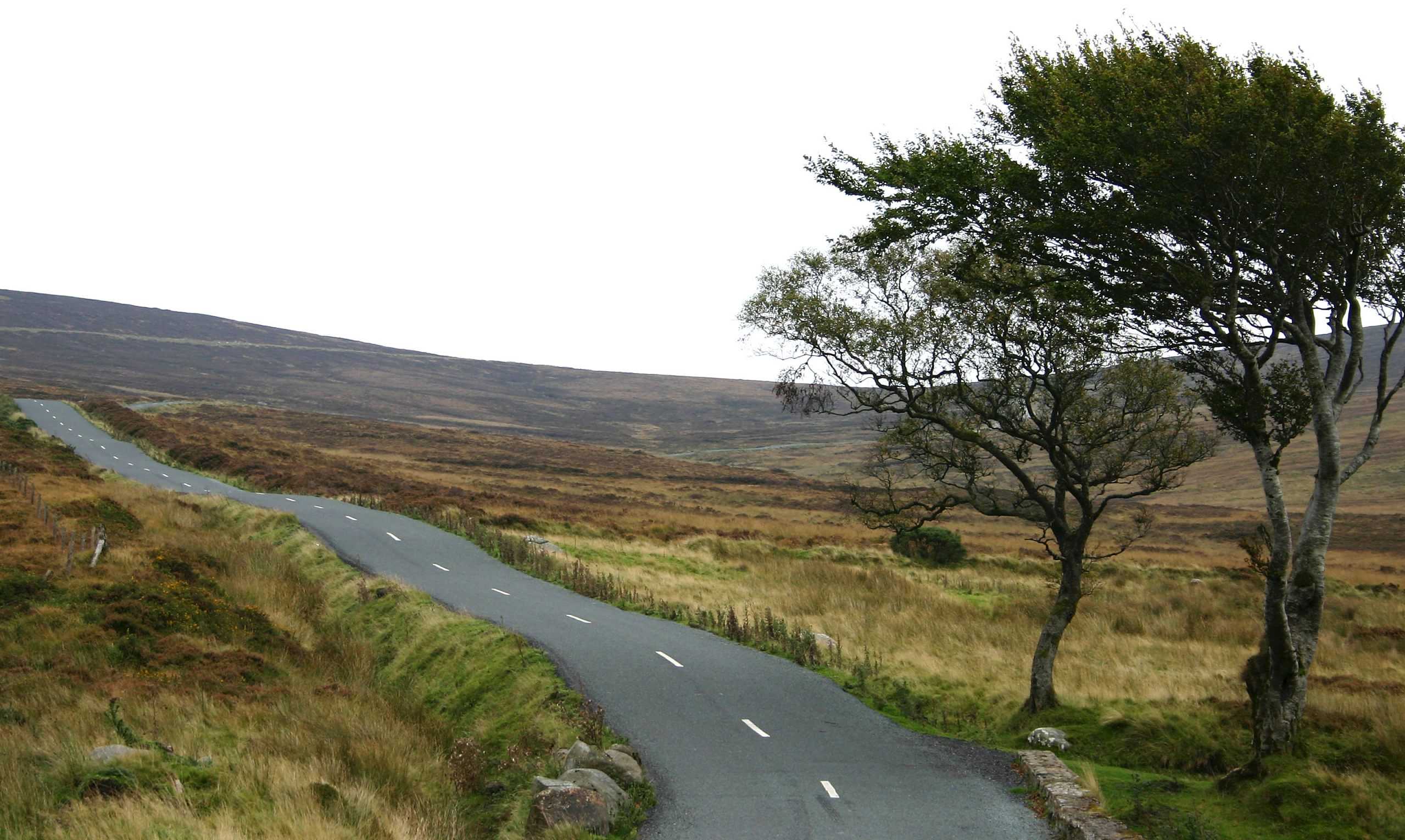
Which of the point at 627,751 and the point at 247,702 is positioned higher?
the point at 627,751

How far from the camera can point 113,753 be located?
9.88 meters

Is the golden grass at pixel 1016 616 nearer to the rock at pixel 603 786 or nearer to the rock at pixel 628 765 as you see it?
the rock at pixel 628 765

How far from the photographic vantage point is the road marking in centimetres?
1298

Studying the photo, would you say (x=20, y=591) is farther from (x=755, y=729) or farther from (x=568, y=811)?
(x=755, y=729)

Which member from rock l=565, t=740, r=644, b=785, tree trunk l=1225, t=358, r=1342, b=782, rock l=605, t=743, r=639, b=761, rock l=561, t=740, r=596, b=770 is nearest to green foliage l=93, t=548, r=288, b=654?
rock l=561, t=740, r=596, b=770

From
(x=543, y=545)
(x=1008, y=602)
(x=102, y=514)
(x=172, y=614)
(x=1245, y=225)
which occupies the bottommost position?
(x=543, y=545)

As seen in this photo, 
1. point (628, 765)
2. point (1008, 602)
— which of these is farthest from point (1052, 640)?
point (1008, 602)

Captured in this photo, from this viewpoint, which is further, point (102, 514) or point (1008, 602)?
point (1008, 602)

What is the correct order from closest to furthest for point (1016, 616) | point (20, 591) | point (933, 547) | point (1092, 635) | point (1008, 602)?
1. point (20, 591)
2. point (1092, 635)
3. point (1016, 616)
4. point (1008, 602)
5. point (933, 547)

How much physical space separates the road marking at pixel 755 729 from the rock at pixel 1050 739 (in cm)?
411

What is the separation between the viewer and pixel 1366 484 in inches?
3467

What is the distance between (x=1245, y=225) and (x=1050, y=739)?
7.73 metres

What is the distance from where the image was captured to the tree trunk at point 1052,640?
48.1 ft

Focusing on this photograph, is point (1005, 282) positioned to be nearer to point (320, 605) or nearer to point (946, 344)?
point (946, 344)
